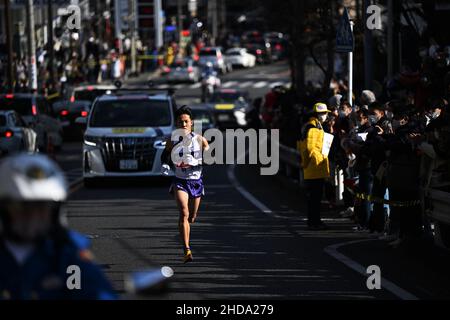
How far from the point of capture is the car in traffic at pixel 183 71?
3061 inches

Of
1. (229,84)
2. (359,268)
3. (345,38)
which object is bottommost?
(229,84)

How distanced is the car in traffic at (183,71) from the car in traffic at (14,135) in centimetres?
4587

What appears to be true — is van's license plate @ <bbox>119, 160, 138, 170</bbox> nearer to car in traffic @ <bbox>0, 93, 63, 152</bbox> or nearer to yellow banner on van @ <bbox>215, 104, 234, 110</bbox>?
car in traffic @ <bbox>0, 93, 63, 152</bbox>

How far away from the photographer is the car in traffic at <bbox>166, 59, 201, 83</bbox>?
255ft

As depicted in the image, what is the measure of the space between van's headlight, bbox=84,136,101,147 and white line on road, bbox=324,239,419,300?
1013 centimetres

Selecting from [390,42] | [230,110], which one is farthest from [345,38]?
[230,110]

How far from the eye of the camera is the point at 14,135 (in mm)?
30234

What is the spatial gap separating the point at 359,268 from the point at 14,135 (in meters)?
17.8

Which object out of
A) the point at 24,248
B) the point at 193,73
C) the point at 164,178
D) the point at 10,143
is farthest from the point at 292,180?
the point at 193,73

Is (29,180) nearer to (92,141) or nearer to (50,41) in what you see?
(92,141)

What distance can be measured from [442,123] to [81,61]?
52848 millimetres

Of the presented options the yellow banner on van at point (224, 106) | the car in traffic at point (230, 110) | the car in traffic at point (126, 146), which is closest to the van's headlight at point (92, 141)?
the car in traffic at point (126, 146)

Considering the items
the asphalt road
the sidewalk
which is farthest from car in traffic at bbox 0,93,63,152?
the sidewalk

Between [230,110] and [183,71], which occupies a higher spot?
[230,110]
